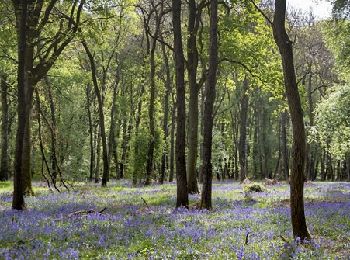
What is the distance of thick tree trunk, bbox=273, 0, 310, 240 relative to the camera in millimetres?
9773

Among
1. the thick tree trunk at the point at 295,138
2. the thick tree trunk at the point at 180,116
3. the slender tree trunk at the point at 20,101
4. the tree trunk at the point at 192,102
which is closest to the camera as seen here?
the thick tree trunk at the point at 295,138

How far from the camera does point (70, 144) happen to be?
56250mm

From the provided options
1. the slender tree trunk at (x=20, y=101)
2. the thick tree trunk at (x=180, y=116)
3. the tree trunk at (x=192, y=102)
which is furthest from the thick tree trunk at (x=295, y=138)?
the tree trunk at (x=192, y=102)

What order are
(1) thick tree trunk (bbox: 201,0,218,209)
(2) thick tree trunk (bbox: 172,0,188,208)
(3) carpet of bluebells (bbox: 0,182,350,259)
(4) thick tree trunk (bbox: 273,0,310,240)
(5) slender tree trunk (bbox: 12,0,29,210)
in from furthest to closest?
(2) thick tree trunk (bbox: 172,0,188,208) → (1) thick tree trunk (bbox: 201,0,218,209) → (5) slender tree trunk (bbox: 12,0,29,210) → (4) thick tree trunk (bbox: 273,0,310,240) → (3) carpet of bluebells (bbox: 0,182,350,259)

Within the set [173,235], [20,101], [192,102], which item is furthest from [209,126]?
[192,102]

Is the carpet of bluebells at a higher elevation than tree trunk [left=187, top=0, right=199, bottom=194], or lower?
lower

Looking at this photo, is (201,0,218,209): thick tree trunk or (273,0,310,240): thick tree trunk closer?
(273,0,310,240): thick tree trunk

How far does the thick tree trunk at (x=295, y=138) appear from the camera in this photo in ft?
32.1

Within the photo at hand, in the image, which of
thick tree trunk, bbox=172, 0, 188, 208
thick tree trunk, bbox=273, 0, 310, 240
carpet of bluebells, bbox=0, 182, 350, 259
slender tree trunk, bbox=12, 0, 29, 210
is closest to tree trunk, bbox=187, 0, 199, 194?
thick tree trunk, bbox=172, 0, 188, 208

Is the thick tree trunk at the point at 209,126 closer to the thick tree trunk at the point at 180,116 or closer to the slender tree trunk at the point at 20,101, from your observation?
the thick tree trunk at the point at 180,116

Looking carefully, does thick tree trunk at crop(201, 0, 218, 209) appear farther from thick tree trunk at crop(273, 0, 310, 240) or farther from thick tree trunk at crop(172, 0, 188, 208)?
thick tree trunk at crop(273, 0, 310, 240)

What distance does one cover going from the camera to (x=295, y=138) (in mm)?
10008

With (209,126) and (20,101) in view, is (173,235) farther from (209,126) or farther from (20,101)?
(20,101)

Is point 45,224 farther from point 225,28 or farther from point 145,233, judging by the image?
point 225,28
